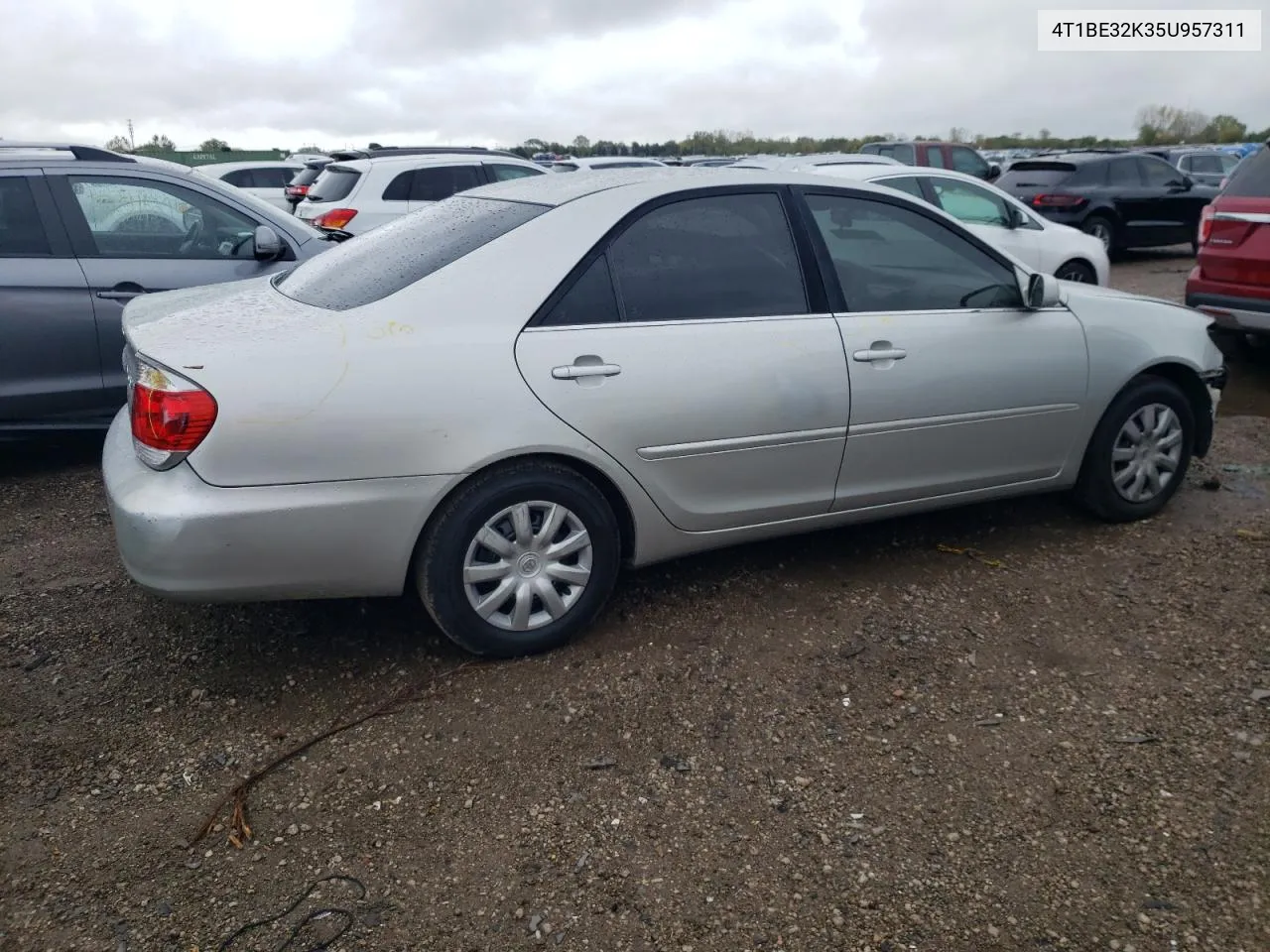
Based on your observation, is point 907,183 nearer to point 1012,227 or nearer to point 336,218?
point 1012,227

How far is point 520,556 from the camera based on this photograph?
11.5 feet

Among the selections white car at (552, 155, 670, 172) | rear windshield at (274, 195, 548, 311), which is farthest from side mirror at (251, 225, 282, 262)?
white car at (552, 155, 670, 172)

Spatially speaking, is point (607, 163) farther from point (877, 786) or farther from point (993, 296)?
point (877, 786)

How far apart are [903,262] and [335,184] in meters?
8.58

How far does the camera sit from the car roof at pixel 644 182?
151 inches

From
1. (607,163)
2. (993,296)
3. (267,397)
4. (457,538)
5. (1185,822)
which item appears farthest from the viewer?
(607,163)

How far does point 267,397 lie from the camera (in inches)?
123

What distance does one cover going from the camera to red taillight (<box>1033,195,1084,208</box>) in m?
14.6

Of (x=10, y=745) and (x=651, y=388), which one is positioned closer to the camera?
(x=10, y=745)

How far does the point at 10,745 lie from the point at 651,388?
2.23 meters

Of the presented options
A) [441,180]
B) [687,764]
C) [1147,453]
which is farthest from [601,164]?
[687,764]

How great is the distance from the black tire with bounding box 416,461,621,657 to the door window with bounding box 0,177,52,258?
342cm

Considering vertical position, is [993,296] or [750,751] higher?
[993,296]

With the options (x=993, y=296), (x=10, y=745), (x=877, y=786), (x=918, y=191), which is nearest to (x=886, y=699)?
(x=877, y=786)
